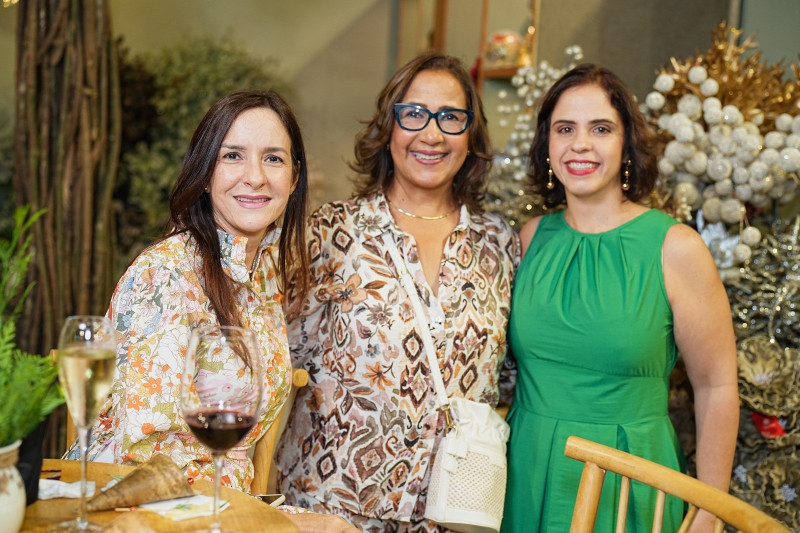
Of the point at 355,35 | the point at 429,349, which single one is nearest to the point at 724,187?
the point at 429,349

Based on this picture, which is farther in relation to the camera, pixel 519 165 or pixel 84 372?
pixel 519 165

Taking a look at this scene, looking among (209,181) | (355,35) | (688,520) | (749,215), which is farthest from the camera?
(355,35)

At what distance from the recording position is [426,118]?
2.26 metres

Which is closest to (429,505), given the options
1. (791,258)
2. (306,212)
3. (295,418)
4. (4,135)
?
(295,418)

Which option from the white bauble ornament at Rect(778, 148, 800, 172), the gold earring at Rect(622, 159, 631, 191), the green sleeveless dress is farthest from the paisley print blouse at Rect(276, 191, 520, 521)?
the white bauble ornament at Rect(778, 148, 800, 172)

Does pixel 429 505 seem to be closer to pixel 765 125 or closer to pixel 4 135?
pixel 765 125

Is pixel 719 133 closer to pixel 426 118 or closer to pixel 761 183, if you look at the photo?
pixel 761 183

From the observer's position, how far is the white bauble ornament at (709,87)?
7.92 feet

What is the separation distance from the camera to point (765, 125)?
8.17ft

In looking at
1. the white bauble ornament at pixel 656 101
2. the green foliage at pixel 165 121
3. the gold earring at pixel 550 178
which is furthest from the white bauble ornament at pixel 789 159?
the green foliage at pixel 165 121

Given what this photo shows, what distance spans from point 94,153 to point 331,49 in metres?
2.80

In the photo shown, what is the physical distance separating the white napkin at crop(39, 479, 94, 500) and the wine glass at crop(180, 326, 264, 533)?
26cm

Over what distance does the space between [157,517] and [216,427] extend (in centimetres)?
19

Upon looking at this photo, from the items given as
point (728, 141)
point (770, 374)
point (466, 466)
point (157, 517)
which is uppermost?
point (728, 141)
